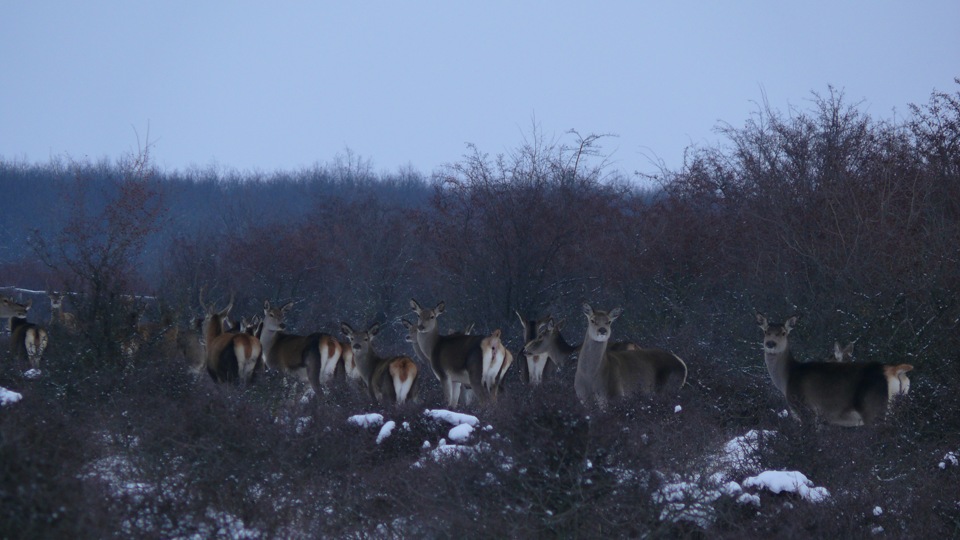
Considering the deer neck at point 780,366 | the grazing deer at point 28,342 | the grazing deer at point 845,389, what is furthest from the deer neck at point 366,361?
the grazing deer at point 845,389

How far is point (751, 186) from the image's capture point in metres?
25.1

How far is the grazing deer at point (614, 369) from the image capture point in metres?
12.8

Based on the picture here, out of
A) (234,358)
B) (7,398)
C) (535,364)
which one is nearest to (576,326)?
(535,364)

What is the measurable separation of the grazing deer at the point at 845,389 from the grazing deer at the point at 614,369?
Result: 1607 mm

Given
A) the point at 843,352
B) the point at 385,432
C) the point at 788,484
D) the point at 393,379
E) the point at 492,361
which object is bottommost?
the point at 788,484

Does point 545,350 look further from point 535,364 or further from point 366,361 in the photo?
point 366,361

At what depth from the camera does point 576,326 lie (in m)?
24.0

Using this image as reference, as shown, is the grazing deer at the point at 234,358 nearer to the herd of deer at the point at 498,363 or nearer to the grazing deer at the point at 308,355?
the herd of deer at the point at 498,363

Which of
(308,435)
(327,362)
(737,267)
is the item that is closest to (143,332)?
(327,362)

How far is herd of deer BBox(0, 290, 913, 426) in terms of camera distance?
11102 mm

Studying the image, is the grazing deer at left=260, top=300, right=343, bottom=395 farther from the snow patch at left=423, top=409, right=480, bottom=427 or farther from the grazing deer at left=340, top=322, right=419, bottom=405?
the snow patch at left=423, top=409, right=480, bottom=427

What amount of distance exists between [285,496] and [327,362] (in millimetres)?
8752

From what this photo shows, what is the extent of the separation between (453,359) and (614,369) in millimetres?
3014

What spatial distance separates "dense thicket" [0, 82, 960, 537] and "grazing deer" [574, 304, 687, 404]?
397 millimetres
